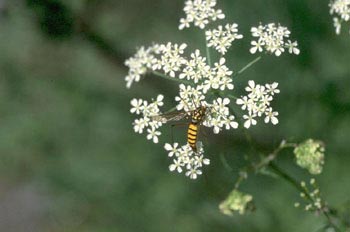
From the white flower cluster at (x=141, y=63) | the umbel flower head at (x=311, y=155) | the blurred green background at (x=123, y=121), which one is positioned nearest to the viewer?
the umbel flower head at (x=311, y=155)

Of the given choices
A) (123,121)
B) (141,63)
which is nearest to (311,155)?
(141,63)

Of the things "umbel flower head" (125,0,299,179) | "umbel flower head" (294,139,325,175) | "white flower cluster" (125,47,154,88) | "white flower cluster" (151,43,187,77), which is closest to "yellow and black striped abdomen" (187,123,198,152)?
"umbel flower head" (125,0,299,179)

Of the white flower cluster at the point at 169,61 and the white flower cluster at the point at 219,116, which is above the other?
the white flower cluster at the point at 169,61

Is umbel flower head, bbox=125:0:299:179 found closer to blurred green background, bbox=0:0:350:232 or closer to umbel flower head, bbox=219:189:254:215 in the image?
umbel flower head, bbox=219:189:254:215

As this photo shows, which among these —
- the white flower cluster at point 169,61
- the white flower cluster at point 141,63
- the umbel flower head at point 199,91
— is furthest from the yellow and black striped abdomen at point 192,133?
the white flower cluster at point 141,63

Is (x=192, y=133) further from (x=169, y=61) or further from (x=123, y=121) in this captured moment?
(x=123, y=121)

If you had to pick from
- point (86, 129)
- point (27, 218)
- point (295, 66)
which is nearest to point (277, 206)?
point (295, 66)

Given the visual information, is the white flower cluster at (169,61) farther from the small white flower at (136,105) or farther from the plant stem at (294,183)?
the plant stem at (294,183)

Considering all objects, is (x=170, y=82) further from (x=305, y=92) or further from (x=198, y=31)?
(x=305, y=92)
